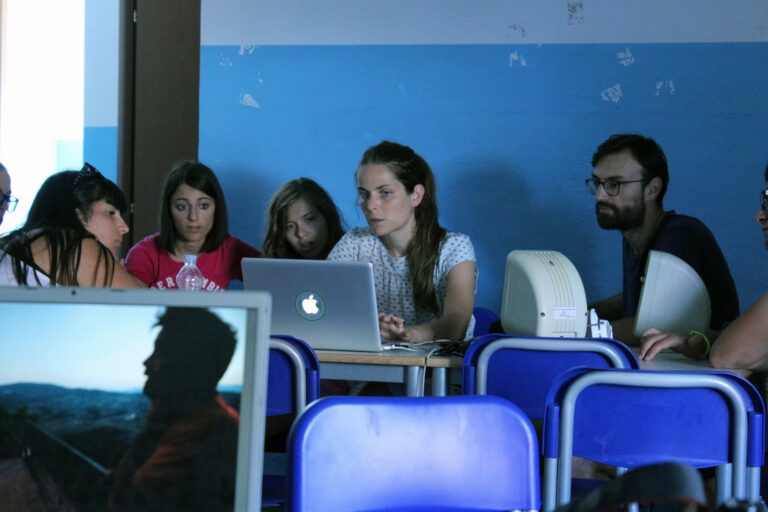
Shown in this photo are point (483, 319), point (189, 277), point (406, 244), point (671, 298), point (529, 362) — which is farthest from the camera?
point (483, 319)

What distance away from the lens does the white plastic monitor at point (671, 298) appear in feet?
7.83

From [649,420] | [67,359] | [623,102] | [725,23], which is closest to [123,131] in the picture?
[623,102]

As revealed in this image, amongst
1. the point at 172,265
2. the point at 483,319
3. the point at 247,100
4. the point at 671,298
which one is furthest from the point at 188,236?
the point at 671,298

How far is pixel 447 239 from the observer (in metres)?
→ 2.95

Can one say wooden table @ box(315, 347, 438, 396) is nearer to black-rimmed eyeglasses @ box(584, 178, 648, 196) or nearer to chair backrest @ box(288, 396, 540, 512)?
chair backrest @ box(288, 396, 540, 512)

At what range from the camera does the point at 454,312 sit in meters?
2.72

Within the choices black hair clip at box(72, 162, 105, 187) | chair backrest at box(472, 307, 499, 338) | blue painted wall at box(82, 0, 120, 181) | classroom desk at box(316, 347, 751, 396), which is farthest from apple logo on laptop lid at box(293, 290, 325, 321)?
blue painted wall at box(82, 0, 120, 181)

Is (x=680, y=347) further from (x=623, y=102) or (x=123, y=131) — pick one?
(x=123, y=131)

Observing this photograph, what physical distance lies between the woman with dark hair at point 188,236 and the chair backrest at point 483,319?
106cm

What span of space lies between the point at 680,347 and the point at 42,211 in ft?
6.04

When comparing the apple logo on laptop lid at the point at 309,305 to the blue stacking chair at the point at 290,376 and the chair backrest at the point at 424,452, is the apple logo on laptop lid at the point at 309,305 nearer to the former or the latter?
the blue stacking chair at the point at 290,376

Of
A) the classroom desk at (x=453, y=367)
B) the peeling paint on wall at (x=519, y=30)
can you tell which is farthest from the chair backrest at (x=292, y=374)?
the peeling paint on wall at (x=519, y=30)

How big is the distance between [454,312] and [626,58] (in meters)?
1.67

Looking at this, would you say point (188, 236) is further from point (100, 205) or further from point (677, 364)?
point (677, 364)
